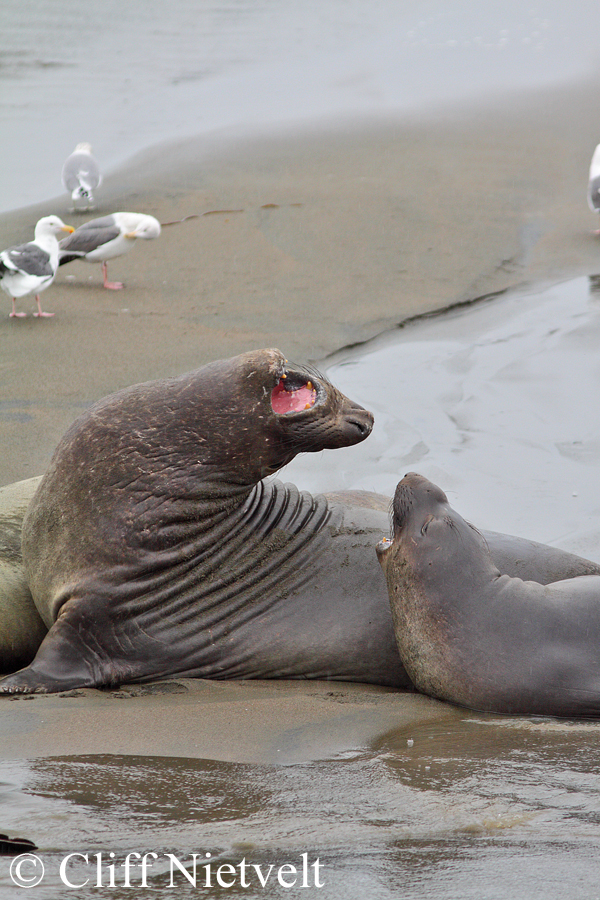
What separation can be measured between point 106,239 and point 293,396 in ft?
20.8

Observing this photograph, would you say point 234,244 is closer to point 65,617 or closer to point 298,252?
point 298,252

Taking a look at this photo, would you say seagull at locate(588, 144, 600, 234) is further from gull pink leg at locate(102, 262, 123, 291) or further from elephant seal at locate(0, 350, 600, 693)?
elephant seal at locate(0, 350, 600, 693)

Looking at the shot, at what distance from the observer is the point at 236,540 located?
4332 mm

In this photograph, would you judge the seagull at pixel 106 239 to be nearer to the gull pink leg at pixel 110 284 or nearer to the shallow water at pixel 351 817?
the gull pink leg at pixel 110 284

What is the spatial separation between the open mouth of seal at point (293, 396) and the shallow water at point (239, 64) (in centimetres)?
975

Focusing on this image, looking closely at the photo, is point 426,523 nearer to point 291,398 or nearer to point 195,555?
point 291,398

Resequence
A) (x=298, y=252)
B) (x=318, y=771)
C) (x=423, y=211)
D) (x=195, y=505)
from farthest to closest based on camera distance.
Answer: (x=423, y=211) < (x=298, y=252) < (x=195, y=505) < (x=318, y=771)

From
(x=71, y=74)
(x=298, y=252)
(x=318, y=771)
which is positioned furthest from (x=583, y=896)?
(x=71, y=74)

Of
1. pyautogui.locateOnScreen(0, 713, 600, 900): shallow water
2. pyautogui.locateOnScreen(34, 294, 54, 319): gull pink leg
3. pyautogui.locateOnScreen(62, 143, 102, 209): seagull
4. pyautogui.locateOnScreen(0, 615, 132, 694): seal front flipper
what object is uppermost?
pyautogui.locateOnScreen(62, 143, 102, 209): seagull

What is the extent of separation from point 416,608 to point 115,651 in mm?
1153

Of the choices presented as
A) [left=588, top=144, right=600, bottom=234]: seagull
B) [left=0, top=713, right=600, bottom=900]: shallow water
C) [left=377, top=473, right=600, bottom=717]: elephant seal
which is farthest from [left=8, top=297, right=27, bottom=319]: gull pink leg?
[left=0, top=713, right=600, bottom=900]: shallow water

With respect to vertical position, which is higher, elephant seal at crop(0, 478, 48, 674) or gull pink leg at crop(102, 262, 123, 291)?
gull pink leg at crop(102, 262, 123, 291)

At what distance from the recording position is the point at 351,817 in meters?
2.46

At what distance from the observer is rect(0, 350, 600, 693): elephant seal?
403cm
